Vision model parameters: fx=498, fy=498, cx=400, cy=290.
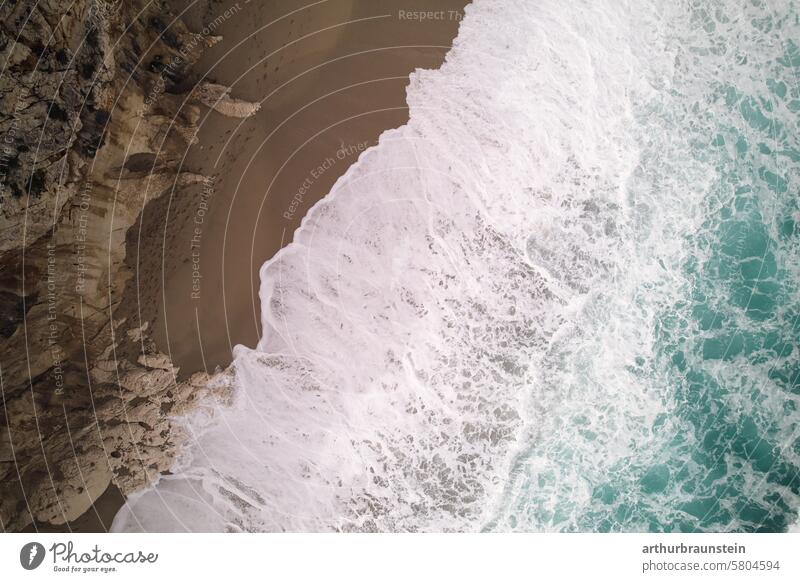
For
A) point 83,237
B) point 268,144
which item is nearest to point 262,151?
point 268,144

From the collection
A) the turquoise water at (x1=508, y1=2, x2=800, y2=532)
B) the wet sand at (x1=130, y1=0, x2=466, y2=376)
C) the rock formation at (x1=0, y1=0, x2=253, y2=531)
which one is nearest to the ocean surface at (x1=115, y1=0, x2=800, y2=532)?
the turquoise water at (x1=508, y1=2, x2=800, y2=532)

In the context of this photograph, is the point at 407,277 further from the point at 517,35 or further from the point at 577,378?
the point at 517,35

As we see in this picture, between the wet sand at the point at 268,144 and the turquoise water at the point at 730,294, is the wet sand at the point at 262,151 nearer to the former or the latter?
the wet sand at the point at 268,144

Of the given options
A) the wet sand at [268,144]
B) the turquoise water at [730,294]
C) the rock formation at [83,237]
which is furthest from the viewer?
the turquoise water at [730,294]

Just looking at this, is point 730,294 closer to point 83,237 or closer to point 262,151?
point 262,151

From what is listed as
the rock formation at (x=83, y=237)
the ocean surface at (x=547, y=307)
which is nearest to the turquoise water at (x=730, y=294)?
the ocean surface at (x=547, y=307)
